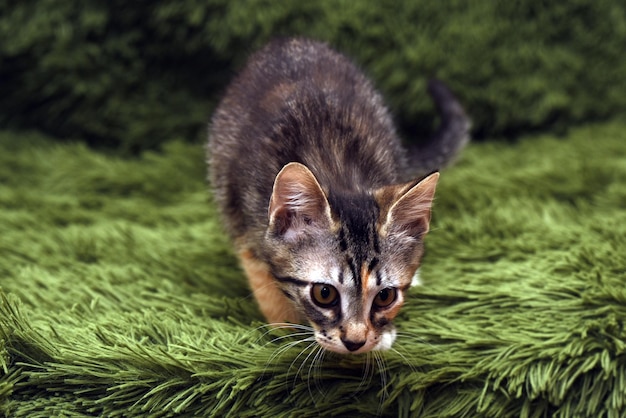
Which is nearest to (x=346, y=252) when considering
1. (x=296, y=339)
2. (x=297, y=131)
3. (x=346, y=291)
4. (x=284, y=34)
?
(x=346, y=291)

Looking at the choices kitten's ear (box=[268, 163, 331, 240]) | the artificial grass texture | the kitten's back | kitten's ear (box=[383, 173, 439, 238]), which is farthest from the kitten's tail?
kitten's ear (box=[268, 163, 331, 240])

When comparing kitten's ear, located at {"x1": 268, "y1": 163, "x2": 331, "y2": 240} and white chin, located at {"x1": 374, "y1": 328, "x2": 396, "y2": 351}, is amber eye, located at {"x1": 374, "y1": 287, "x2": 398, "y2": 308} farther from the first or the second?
kitten's ear, located at {"x1": 268, "y1": 163, "x2": 331, "y2": 240}

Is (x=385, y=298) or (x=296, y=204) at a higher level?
(x=296, y=204)

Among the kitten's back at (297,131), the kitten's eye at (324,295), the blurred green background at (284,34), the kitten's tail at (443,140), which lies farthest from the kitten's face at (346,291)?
the blurred green background at (284,34)

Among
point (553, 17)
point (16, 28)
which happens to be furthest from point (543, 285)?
point (16, 28)

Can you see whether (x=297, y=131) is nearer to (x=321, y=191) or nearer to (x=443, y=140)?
(x=321, y=191)
